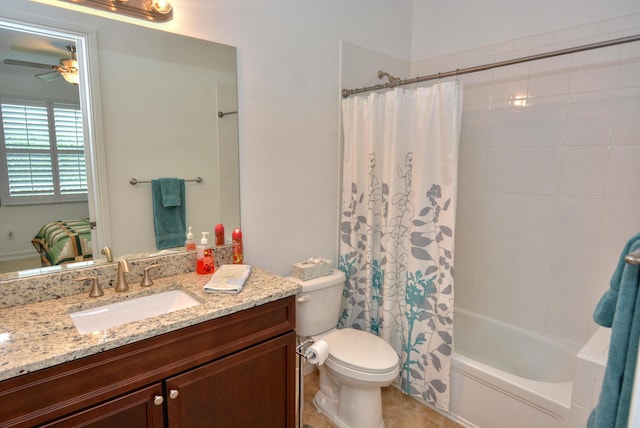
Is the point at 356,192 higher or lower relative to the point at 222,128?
lower

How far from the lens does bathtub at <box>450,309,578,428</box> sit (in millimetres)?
1631

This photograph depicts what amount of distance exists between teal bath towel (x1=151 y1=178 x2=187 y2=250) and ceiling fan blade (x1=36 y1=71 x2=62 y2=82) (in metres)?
0.51

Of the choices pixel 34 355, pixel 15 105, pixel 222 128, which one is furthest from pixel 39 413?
pixel 222 128

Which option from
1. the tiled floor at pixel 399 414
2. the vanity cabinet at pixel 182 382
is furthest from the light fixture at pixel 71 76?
the tiled floor at pixel 399 414

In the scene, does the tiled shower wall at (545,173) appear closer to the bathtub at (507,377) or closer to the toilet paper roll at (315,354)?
the bathtub at (507,377)

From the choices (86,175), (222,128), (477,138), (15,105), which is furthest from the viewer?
(477,138)

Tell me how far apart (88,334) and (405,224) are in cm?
155

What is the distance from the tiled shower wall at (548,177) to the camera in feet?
6.16

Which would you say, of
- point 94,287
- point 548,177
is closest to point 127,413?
point 94,287

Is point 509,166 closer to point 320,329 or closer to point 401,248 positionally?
point 401,248

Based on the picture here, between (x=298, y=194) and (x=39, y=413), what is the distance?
4.87ft

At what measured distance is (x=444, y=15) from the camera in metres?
2.49

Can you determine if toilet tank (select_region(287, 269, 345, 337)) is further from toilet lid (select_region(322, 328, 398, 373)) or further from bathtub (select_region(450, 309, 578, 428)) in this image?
bathtub (select_region(450, 309, 578, 428))

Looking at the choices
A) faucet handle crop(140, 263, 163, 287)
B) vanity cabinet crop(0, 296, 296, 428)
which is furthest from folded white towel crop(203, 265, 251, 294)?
faucet handle crop(140, 263, 163, 287)
